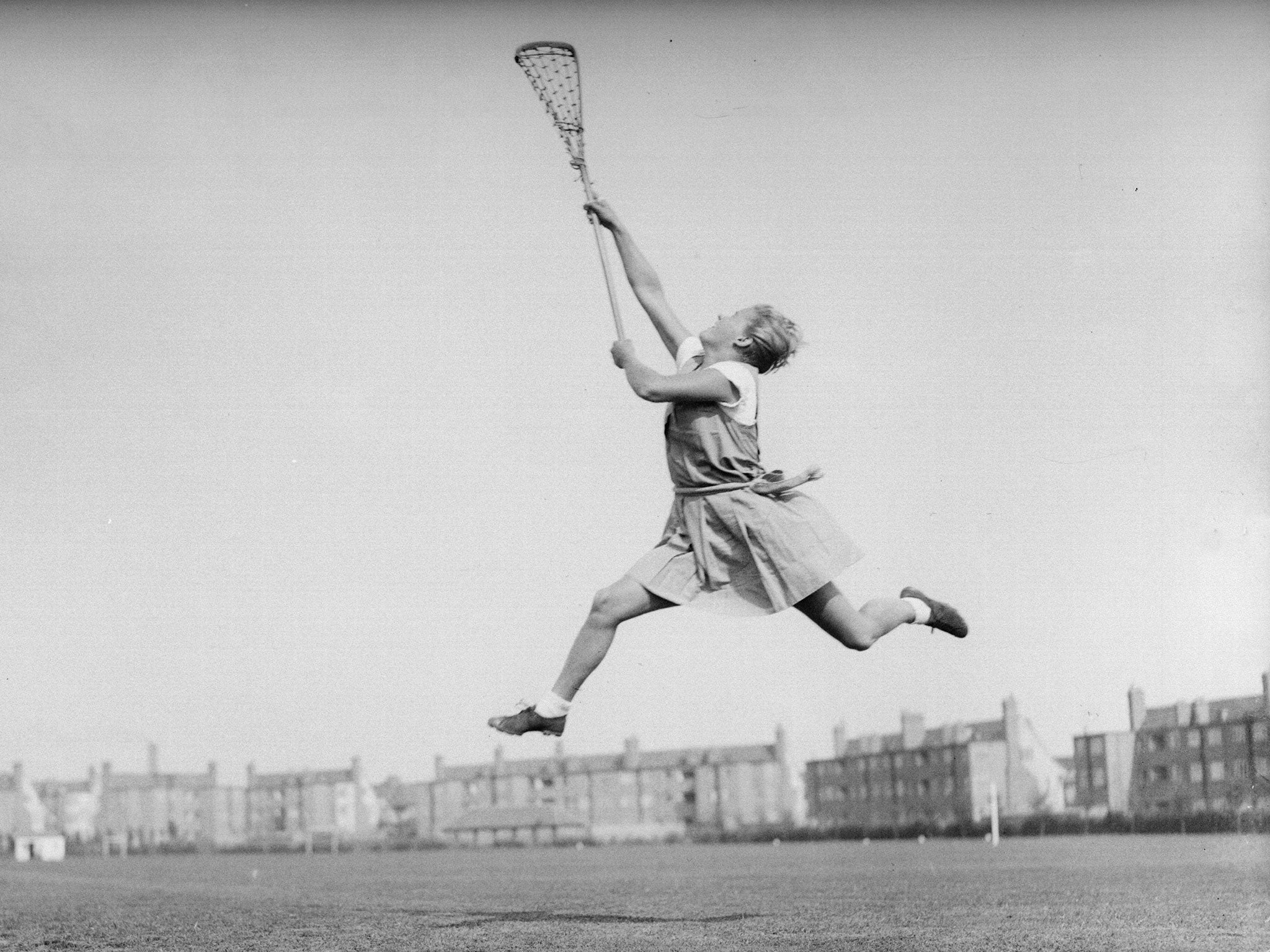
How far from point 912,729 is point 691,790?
2835cm

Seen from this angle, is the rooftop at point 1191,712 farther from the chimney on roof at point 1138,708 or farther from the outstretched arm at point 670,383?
the outstretched arm at point 670,383

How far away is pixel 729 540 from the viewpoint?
679cm

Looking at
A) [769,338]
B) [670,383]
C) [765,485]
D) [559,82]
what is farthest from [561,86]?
[765,485]

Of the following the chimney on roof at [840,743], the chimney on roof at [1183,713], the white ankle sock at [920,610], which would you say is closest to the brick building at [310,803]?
the chimney on roof at [840,743]

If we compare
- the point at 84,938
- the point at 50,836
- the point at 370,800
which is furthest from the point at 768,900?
the point at 370,800

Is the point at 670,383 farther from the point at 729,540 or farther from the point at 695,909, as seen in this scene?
the point at 695,909

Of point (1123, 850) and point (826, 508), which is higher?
point (826, 508)

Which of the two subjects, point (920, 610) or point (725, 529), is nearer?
point (725, 529)

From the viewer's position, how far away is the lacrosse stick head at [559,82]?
7.38 m

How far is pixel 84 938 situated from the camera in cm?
784

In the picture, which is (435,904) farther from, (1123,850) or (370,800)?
(370,800)

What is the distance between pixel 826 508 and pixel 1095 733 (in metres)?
72.0

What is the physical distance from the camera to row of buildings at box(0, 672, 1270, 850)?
70562 mm

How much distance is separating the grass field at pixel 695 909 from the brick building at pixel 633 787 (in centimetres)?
9051
